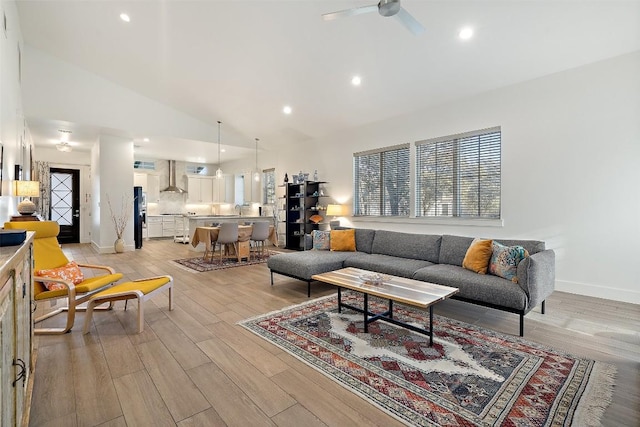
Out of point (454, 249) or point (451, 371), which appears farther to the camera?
point (454, 249)

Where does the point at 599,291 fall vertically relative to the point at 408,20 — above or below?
below

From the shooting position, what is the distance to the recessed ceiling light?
3.66m

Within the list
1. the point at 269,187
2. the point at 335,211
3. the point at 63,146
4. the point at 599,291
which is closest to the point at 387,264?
the point at 599,291

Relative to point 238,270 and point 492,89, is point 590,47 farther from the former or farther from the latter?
point 238,270

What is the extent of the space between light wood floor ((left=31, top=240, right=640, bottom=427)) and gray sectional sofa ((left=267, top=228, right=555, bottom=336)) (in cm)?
32

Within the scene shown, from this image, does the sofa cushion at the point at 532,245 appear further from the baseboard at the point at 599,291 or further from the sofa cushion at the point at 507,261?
the baseboard at the point at 599,291

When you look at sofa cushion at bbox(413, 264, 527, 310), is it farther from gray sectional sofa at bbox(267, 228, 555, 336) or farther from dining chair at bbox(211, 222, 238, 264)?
dining chair at bbox(211, 222, 238, 264)

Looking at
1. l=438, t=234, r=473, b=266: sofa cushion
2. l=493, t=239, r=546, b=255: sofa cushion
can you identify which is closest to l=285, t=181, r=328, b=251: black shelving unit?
l=438, t=234, r=473, b=266: sofa cushion

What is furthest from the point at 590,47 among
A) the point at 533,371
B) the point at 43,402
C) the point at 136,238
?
the point at 136,238

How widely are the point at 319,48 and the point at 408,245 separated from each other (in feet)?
10.6

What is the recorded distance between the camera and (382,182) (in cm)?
637

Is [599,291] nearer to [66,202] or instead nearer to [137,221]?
[137,221]

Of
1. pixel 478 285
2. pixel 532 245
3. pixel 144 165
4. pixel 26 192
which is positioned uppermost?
pixel 144 165

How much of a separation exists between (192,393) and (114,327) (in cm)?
164
